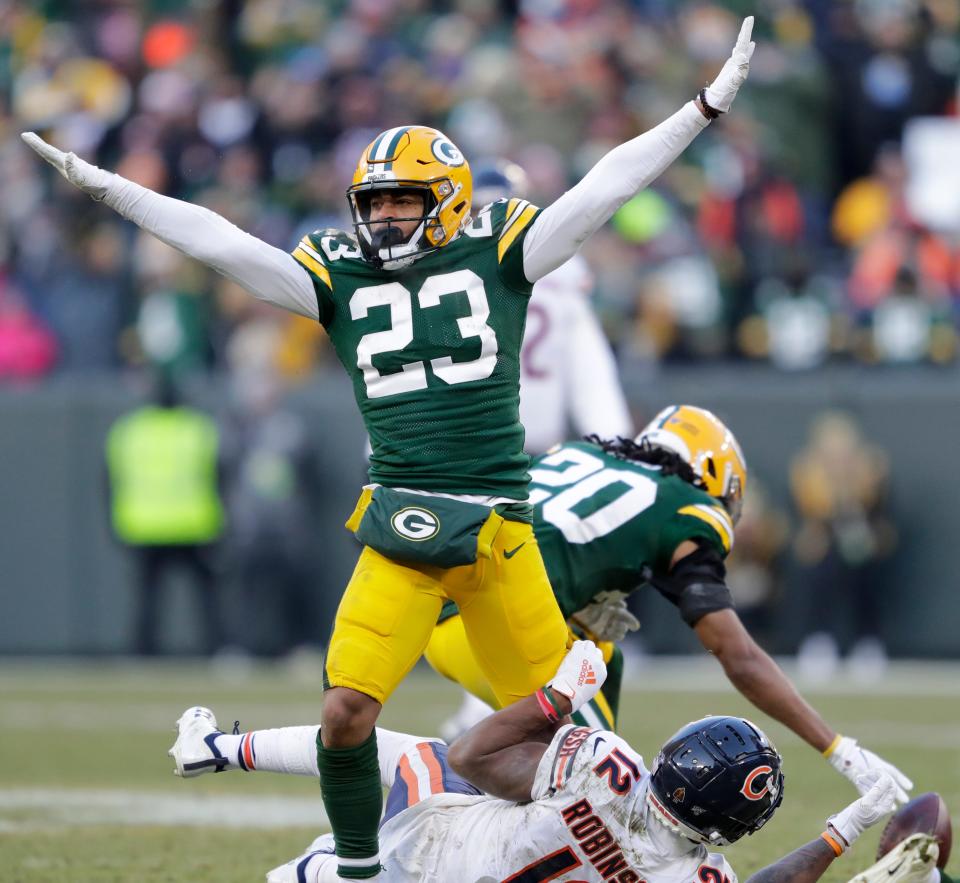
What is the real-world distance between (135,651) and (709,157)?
4.87m

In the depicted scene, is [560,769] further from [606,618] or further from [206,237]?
[206,237]

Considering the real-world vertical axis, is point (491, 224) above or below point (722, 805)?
above

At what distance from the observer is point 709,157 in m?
12.9

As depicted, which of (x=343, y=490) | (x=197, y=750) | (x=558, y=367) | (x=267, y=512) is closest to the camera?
(x=197, y=750)

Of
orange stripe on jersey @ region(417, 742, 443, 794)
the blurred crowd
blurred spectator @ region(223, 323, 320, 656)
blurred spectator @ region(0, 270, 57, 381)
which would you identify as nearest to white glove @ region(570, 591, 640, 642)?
orange stripe on jersey @ region(417, 742, 443, 794)

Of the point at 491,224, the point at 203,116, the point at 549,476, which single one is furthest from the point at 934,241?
the point at 491,224

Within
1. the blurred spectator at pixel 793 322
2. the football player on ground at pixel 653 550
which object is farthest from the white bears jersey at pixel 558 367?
the blurred spectator at pixel 793 322

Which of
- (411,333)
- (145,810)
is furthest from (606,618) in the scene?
(145,810)

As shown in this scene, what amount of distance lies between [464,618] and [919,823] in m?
1.22

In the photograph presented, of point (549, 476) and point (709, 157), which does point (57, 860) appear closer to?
point (549, 476)

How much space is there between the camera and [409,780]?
4.83m

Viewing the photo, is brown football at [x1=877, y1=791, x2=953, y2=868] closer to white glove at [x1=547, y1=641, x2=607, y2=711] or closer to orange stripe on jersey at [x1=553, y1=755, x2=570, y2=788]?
white glove at [x1=547, y1=641, x2=607, y2=711]

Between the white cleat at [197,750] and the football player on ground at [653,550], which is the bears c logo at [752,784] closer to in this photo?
the football player on ground at [653,550]

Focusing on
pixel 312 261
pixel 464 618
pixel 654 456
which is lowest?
pixel 464 618
